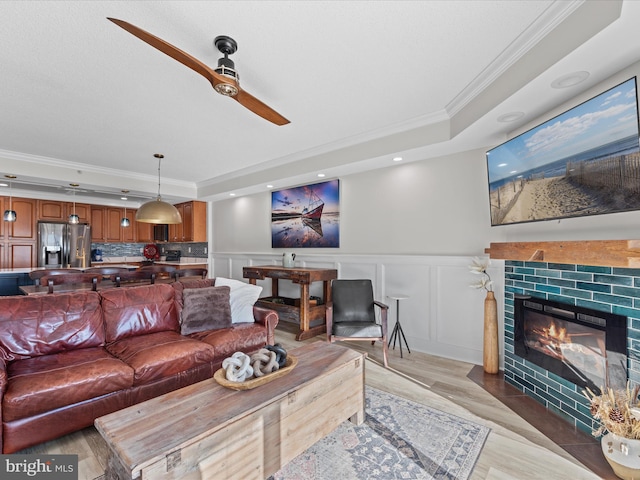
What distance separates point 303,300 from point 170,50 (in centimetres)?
319

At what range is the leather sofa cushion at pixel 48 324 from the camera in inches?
85.9

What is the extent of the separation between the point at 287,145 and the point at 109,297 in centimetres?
271

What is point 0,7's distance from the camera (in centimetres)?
170

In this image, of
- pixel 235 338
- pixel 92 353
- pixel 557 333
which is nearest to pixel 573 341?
pixel 557 333

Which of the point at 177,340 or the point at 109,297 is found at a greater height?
the point at 109,297

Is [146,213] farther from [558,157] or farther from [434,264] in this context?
[558,157]

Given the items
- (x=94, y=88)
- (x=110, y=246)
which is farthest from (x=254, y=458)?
(x=110, y=246)

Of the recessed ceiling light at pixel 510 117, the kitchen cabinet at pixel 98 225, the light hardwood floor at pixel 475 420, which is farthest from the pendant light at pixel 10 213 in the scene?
the recessed ceiling light at pixel 510 117

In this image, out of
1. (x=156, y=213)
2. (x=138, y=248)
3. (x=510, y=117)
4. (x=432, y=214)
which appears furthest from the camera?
(x=138, y=248)

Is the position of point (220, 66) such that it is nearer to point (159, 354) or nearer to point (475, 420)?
point (159, 354)

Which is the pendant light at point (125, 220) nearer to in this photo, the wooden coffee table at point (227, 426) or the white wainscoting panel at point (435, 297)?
the white wainscoting panel at point (435, 297)

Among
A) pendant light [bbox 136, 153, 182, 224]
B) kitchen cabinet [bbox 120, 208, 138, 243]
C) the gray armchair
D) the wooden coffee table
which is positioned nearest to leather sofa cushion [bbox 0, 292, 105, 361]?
the wooden coffee table

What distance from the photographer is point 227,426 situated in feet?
4.41
